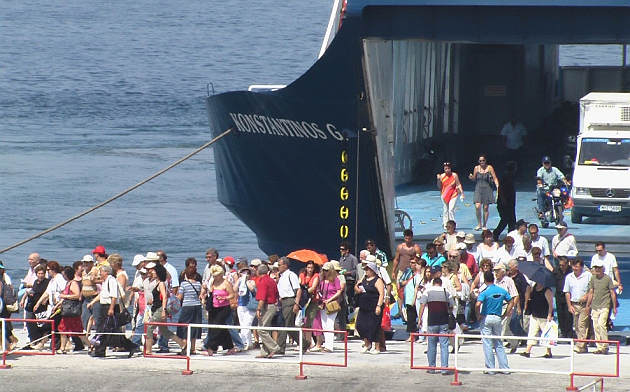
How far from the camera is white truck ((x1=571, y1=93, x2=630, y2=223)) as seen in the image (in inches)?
943

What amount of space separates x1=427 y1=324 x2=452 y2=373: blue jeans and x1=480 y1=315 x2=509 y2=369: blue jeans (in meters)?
0.43

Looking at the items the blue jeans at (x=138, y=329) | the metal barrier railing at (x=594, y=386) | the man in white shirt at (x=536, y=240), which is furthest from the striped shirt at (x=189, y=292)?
the man in white shirt at (x=536, y=240)

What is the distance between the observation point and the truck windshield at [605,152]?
24.7 m

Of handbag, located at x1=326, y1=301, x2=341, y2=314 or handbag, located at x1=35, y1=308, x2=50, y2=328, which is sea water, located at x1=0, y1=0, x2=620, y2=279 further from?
handbag, located at x1=326, y1=301, x2=341, y2=314

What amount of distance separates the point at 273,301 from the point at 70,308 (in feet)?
8.23

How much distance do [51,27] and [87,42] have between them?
10179 millimetres

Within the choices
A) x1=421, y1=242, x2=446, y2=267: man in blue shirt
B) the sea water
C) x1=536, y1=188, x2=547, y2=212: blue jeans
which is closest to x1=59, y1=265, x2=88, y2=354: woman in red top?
x1=421, y1=242, x2=446, y2=267: man in blue shirt

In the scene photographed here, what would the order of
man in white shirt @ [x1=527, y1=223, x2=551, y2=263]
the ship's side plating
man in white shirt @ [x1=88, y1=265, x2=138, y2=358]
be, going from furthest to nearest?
the ship's side plating, man in white shirt @ [x1=527, y1=223, x2=551, y2=263], man in white shirt @ [x1=88, y1=265, x2=138, y2=358]

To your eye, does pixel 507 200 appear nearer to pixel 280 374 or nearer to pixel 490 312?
pixel 490 312

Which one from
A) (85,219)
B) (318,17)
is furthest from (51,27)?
(85,219)

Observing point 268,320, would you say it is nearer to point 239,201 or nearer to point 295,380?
point 295,380

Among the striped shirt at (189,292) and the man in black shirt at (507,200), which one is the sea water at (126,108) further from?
the striped shirt at (189,292)

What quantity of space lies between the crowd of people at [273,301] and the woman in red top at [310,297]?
15mm

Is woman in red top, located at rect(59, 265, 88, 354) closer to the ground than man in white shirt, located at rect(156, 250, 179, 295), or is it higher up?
closer to the ground
